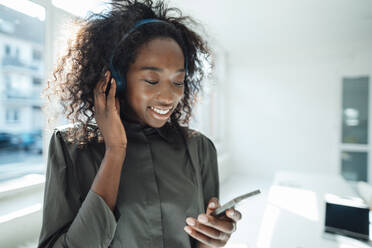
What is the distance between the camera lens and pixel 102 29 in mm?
723

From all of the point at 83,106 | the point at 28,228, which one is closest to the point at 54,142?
the point at 83,106

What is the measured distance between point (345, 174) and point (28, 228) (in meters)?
5.36

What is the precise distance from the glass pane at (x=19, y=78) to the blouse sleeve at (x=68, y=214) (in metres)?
1.29

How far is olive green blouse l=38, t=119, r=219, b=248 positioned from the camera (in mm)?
579

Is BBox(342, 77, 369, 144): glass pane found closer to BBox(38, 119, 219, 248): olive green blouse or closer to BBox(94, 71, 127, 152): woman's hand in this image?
BBox(38, 119, 219, 248): olive green blouse

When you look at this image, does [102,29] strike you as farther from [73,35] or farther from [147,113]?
[147,113]

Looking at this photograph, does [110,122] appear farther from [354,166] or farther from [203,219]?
[354,166]

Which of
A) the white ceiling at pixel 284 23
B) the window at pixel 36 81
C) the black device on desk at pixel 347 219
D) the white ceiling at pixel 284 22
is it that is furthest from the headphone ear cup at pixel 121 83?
the white ceiling at pixel 284 22

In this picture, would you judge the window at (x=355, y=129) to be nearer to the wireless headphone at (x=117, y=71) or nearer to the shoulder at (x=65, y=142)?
the wireless headphone at (x=117, y=71)

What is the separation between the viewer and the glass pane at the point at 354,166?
447 cm

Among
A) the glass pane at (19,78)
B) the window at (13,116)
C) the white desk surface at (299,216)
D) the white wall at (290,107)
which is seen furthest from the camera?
the white wall at (290,107)

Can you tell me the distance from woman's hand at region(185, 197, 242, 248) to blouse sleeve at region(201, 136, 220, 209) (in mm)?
217

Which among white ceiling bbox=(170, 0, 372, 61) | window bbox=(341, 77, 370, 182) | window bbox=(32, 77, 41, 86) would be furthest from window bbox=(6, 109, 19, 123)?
window bbox=(341, 77, 370, 182)

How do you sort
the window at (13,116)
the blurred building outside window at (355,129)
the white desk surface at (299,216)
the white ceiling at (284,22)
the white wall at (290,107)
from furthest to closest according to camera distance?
1. the white wall at (290,107)
2. the blurred building outside window at (355,129)
3. the white ceiling at (284,22)
4. the window at (13,116)
5. the white desk surface at (299,216)
